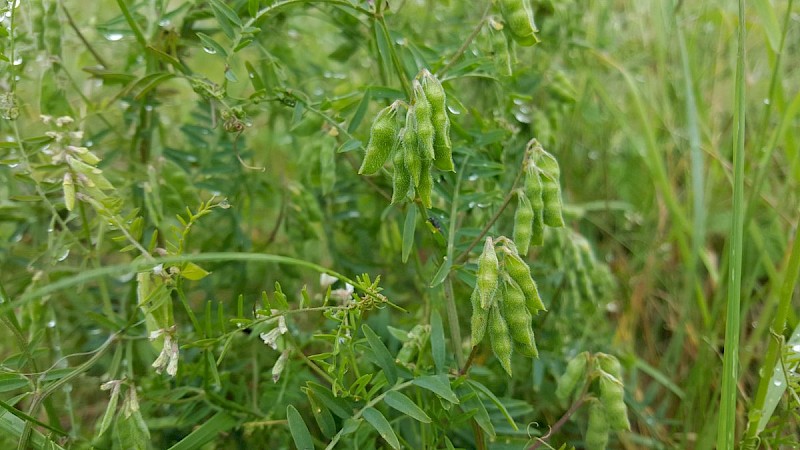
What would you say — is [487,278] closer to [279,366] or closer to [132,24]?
[279,366]

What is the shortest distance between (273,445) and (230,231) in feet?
1.76

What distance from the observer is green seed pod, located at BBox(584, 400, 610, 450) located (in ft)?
4.39

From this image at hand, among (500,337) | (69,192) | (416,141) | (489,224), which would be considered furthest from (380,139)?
(69,192)

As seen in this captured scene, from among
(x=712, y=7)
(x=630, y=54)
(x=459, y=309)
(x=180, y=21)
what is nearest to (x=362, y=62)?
(x=180, y=21)

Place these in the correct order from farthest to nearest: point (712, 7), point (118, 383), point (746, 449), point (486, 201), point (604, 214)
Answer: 1. point (712, 7)
2. point (604, 214)
3. point (486, 201)
4. point (746, 449)
5. point (118, 383)

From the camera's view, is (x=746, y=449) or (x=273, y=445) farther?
(x=273, y=445)

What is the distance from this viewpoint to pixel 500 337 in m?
1.16

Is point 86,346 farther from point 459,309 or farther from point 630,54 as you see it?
point 630,54

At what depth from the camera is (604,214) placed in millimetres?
2477

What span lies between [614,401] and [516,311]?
0.30 metres

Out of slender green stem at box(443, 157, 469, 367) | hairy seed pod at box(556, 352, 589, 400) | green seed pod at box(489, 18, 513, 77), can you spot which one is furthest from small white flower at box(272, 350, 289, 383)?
green seed pod at box(489, 18, 513, 77)

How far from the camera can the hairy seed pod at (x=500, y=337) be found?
1152 mm

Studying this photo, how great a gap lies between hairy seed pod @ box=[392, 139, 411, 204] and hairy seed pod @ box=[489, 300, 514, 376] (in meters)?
0.22

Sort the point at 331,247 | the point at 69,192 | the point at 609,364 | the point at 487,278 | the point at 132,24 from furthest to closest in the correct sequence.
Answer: the point at 331,247, the point at 132,24, the point at 609,364, the point at 69,192, the point at 487,278
